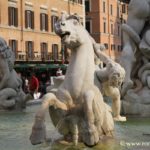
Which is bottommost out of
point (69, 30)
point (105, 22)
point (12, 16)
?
point (69, 30)

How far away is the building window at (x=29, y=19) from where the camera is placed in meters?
51.3

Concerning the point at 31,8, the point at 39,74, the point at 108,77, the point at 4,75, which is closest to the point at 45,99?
the point at 108,77

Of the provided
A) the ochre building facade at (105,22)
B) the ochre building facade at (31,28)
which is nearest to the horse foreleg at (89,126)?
the ochre building facade at (31,28)

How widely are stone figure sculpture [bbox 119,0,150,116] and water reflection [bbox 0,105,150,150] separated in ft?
0.92

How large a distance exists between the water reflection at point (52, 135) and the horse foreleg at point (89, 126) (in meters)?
0.10

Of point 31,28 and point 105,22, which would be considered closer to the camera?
point 31,28

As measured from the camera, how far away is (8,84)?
9.83 meters

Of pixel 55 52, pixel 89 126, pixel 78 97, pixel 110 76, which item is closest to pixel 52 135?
pixel 78 97

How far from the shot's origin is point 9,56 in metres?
9.85

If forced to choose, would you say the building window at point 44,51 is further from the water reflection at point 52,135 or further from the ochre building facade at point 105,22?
the water reflection at point 52,135

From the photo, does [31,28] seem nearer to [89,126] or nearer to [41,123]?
[89,126]

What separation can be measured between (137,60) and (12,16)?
4133 cm

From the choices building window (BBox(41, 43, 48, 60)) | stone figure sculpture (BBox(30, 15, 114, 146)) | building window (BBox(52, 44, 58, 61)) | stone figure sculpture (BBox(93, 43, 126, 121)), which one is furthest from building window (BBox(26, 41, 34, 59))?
stone figure sculpture (BBox(30, 15, 114, 146))

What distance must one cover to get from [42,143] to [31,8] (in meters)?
47.3
